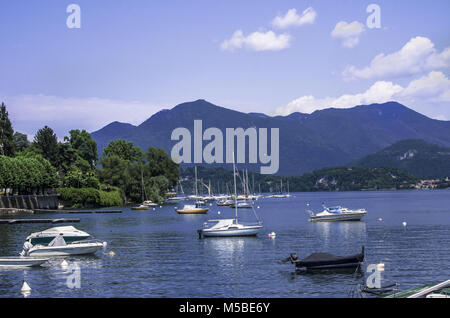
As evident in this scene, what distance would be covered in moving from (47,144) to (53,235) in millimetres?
132019

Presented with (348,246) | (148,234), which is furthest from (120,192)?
(348,246)

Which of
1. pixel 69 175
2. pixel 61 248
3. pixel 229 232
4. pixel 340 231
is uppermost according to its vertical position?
pixel 69 175

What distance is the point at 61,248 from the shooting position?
54.8m

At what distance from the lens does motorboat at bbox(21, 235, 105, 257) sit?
5381 centimetres

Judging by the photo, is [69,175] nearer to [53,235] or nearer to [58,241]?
[53,235]

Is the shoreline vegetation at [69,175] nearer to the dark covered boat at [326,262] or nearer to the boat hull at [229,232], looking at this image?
the boat hull at [229,232]

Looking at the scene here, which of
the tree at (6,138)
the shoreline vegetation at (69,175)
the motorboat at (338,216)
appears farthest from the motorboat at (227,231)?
the tree at (6,138)

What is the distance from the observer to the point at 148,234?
80.9m

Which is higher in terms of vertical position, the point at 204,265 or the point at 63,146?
the point at 63,146

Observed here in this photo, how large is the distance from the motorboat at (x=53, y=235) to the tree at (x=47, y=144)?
128m

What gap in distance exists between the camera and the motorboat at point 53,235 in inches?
2314

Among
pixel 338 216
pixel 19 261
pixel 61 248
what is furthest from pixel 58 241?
pixel 338 216
